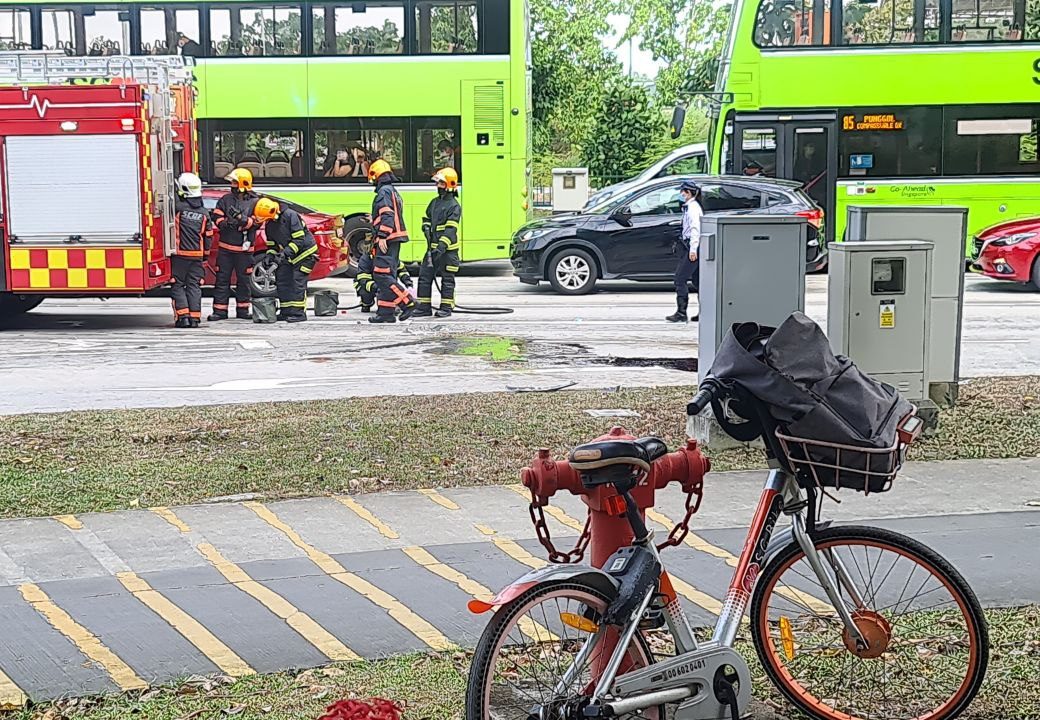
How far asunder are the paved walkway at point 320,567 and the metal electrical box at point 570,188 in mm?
30835

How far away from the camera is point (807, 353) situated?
3.79m

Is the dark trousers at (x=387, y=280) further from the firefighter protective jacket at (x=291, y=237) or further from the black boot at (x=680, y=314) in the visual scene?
the black boot at (x=680, y=314)

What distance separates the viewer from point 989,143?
22250 mm

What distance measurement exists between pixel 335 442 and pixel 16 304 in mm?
10409

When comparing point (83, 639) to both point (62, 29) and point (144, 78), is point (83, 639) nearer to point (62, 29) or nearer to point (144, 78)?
point (144, 78)

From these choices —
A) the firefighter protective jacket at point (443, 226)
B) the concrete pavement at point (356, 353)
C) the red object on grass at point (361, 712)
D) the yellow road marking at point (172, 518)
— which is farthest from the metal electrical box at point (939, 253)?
the firefighter protective jacket at point (443, 226)

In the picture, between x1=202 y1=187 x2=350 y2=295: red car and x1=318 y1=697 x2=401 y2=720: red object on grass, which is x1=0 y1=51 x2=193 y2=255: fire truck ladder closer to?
x1=202 y1=187 x2=350 y2=295: red car

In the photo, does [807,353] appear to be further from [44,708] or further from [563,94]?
[563,94]

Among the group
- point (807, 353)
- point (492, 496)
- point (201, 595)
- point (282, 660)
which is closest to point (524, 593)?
point (807, 353)

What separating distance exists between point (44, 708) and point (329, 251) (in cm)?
1435

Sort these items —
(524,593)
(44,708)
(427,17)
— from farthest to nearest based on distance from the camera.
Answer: (427,17), (44,708), (524,593)

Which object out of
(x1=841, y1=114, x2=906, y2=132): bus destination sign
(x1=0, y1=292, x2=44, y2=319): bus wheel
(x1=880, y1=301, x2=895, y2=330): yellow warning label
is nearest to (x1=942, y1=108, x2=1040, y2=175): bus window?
(x1=841, y1=114, x2=906, y2=132): bus destination sign

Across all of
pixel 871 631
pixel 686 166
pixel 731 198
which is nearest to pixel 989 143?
pixel 731 198

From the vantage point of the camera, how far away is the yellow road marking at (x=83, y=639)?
15.5ft
